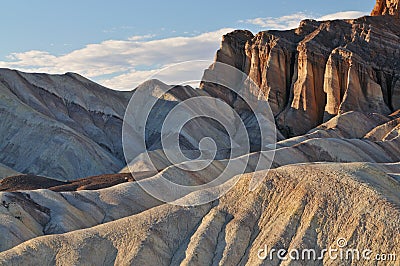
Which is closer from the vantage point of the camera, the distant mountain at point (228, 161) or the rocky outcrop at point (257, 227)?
the rocky outcrop at point (257, 227)

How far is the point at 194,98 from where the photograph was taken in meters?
94.4

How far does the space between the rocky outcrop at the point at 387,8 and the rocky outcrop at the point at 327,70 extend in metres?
4.63

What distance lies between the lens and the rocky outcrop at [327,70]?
87.4 metres

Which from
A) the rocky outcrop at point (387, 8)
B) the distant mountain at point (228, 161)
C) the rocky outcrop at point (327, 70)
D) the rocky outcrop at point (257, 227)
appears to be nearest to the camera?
the rocky outcrop at point (257, 227)

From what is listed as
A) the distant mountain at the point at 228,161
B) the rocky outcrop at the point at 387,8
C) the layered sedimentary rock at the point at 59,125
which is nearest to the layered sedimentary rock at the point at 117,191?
the distant mountain at the point at 228,161

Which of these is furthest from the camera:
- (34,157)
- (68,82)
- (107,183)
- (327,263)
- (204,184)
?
(68,82)

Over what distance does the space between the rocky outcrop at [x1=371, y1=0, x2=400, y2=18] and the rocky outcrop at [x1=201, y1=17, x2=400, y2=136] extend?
4631 millimetres

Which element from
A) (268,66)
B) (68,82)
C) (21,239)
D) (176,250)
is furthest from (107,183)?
(268,66)

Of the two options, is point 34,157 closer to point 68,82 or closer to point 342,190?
point 68,82

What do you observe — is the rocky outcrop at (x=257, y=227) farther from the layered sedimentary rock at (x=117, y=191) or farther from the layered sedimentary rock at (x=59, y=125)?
the layered sedimentary rock at (x=59, y=125)

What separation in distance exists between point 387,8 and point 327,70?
67.8 ft

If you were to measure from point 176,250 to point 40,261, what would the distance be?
21.4 feet

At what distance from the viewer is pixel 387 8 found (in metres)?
103

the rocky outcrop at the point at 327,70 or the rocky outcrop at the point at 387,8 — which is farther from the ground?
the rocky outcrop at the point at 387,8
